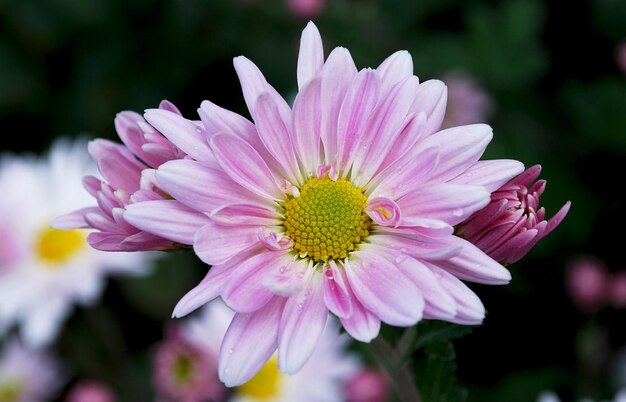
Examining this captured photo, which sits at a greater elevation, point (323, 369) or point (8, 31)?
point (8, 31)

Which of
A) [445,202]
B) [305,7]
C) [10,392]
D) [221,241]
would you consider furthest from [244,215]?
[10,392]

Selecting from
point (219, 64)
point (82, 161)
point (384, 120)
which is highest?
point (384, 120)

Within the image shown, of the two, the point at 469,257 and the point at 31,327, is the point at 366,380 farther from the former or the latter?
the point at 469,257

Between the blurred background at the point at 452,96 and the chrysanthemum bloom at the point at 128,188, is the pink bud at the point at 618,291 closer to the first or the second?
the blurred background at the point at 452,96

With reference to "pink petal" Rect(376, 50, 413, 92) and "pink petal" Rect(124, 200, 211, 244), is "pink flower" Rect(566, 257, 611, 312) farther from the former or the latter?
"pink petal" Rect(124, 200, 211, 244)

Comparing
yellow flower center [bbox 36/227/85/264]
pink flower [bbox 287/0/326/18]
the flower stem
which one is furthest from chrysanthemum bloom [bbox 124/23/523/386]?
pink flower [bbox 287/0/326/18]

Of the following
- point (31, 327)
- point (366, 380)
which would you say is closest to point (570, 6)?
point (366, 380)

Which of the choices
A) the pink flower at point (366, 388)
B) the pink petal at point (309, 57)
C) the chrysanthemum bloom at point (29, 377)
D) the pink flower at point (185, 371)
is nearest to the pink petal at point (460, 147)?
the pink petal at point (309, 57)
